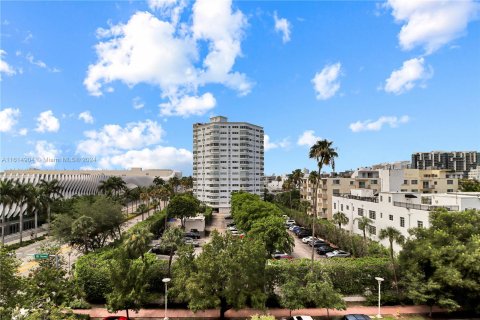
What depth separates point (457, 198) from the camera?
44375 mm

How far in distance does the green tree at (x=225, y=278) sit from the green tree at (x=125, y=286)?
350cm

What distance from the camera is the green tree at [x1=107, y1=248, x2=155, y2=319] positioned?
28455 mm

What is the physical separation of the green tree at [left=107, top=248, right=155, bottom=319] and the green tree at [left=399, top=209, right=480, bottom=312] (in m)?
25.8

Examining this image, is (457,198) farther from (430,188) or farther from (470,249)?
(430,188)

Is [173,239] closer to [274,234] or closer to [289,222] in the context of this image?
Answer: [274,234]

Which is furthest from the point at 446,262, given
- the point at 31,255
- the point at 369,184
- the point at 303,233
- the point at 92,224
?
the point at 369,184

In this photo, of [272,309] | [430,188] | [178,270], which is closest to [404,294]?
[272,309]

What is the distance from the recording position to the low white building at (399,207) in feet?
141

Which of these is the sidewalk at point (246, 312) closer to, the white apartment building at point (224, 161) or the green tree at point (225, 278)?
the green tree at point (225, 278)

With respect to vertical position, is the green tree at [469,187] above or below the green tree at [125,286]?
above

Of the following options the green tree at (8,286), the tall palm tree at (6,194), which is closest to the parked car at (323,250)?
the green tree at (8,286)

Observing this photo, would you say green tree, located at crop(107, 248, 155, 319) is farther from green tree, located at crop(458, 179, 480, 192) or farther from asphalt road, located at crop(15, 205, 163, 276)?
green tree, located at crop(458, 179, 480, 192)

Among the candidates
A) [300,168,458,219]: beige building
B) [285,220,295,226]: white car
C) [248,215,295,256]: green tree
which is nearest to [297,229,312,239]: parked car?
[300,168,458,219]: beige building

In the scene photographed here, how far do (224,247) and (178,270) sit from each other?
16.4ft
